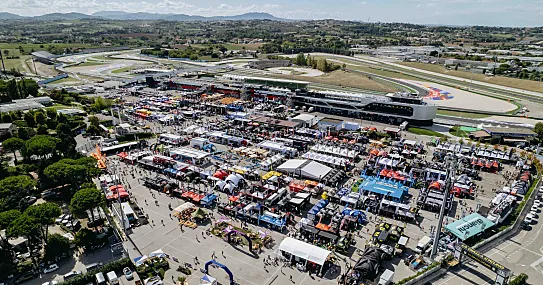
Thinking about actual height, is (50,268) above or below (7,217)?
below

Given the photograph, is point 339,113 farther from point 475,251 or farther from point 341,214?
point 475,251

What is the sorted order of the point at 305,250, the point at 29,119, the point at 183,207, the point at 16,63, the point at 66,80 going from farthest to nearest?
the point at 16,63 → the point at 66,80 → the point at 29,119 → the point at 183,207 → the point at 305,250

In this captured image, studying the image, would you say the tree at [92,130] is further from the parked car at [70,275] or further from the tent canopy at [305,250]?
the tent canopy at [305,250]

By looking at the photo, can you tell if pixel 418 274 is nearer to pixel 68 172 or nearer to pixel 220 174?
pixel 220 174

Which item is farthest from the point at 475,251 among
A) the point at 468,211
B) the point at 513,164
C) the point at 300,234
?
the point at 513,164

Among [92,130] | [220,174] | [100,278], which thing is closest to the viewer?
[100,278]

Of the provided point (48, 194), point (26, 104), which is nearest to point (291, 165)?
point (48, 194)
